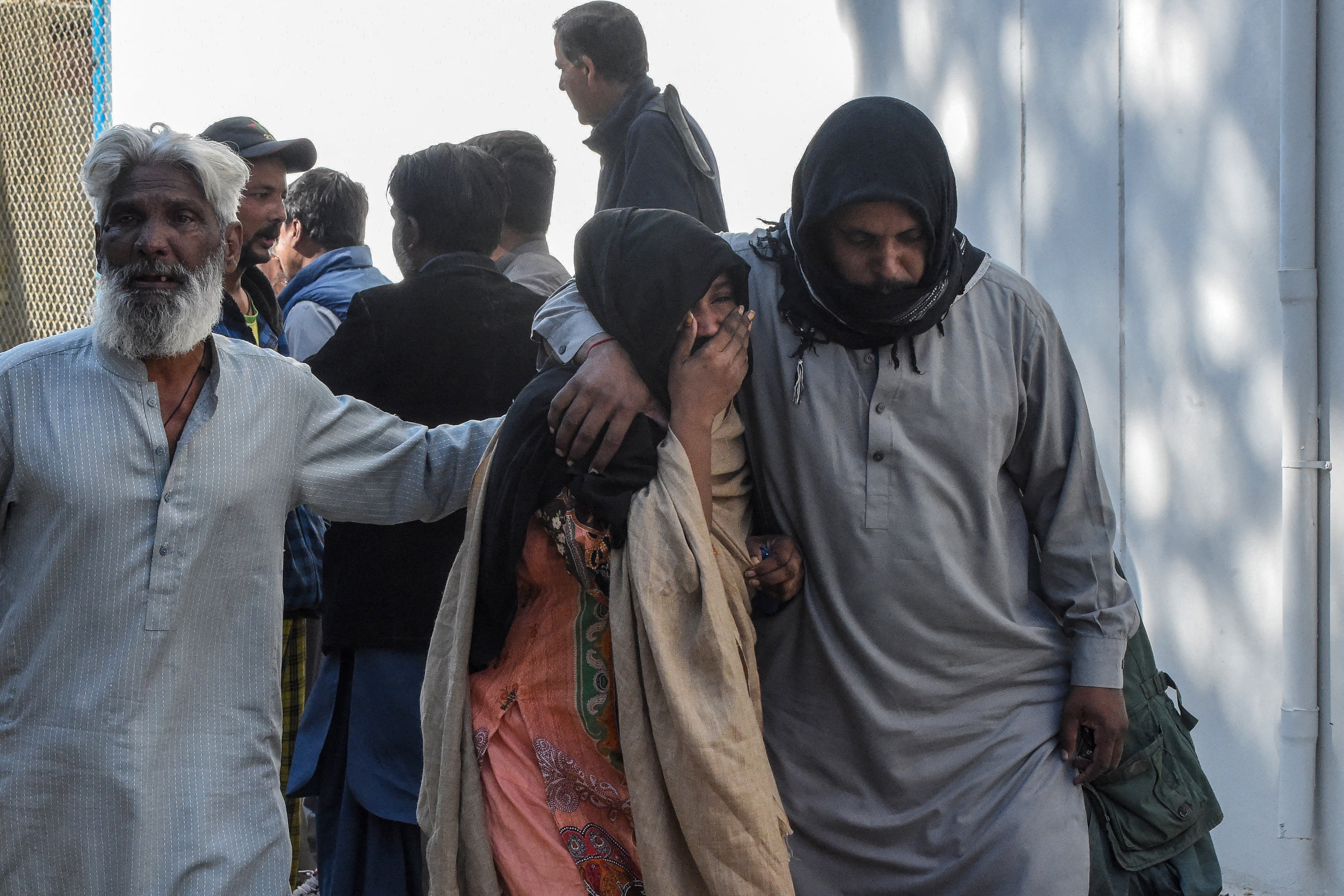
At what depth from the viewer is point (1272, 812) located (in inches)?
151

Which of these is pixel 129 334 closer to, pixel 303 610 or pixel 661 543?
pixel 661 543

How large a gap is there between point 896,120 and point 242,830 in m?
1.70

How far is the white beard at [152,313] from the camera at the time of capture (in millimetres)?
2354

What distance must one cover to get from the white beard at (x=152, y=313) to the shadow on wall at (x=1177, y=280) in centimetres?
280

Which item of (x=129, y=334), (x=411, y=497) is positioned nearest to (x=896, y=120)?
(x=411, y=497)

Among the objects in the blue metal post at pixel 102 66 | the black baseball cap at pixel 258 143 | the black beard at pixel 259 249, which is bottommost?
the black beard at pixel 259 249

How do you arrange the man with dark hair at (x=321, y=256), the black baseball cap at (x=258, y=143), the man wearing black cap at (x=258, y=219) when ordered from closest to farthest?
the man wearing black cap at (x=258, y=219) → the black baseball cap at (x=258, y=143) → the man with dark hair at (x=321, y=256)

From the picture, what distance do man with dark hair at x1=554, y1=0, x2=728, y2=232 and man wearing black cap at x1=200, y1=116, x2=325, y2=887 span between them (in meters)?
0.93

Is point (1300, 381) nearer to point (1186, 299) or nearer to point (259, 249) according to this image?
point (1186, 299)

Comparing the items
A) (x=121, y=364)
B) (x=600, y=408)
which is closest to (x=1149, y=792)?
(x=600, y=408)

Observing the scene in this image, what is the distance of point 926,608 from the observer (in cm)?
241

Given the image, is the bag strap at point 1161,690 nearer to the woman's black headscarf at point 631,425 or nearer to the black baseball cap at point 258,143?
the woman's black headscarf at point 631,425

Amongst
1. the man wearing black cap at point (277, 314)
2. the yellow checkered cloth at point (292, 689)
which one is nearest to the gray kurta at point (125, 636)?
the man wearing black cap at point (277, 314)

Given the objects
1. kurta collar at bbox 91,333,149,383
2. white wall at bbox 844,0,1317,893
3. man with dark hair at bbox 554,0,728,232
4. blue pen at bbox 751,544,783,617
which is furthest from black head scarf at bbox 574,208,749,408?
white wall at bbox 844,0,1317,893
